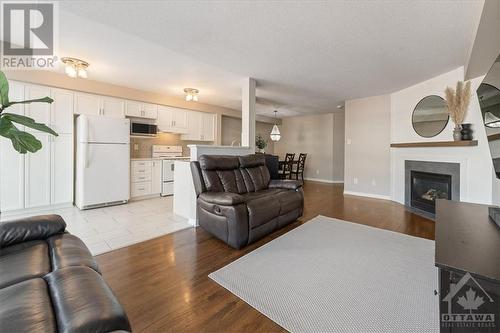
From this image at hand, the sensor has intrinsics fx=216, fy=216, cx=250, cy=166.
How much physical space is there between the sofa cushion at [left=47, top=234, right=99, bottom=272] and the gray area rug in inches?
37.6

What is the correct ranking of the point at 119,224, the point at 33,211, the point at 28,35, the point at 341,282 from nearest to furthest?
1. the point at 341,282
2. the point at 28,35
3. the point at 119,224
4. the point at 33,211

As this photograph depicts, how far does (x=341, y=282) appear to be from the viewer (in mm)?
1744

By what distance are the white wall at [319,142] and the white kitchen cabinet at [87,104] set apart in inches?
248

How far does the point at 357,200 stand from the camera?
4.79 m

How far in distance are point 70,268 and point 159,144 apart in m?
4.83

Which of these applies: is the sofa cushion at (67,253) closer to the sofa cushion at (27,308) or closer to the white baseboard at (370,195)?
the sofa cushion at (27,308)

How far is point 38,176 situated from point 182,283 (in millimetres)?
3534

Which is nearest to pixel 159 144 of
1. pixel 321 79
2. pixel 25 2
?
pixel 25 2

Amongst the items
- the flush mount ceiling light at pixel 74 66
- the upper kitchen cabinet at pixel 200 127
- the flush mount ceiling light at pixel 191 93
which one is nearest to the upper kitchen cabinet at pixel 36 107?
the flush mount ceiling light at pixel 74 66

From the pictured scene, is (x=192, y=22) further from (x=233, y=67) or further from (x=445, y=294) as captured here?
(x=445, y=294)

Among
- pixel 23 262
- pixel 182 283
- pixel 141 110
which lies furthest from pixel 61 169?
pixel 182 283

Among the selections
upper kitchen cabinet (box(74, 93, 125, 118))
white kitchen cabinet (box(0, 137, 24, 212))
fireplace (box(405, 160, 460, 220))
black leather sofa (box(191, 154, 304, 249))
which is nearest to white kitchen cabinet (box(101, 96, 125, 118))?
upper kitchen cabinet (box(74, 93, 125, 118))

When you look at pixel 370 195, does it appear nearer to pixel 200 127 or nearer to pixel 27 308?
pixel 200 127

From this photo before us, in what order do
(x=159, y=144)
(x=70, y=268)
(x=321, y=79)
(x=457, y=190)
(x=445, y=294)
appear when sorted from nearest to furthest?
(x=445, y=294), (x=70, y=268), (x=457, y=190), (x=321, y=79), (x=159, y=144)
